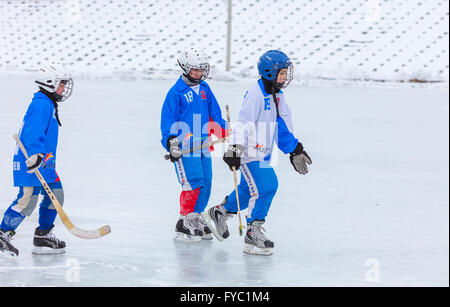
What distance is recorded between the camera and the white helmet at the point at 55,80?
14.7 feet

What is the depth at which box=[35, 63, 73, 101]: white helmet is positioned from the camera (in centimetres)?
448

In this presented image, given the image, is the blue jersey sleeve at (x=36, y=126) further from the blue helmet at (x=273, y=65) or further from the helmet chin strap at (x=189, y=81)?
the blue helmet at (x=273, y=65)

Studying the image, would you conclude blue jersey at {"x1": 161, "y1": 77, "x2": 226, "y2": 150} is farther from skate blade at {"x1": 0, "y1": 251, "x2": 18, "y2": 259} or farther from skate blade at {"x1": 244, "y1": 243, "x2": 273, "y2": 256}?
skate blade at {"x1": 0, "y1": 251, "x2": 18, "y2": 259}

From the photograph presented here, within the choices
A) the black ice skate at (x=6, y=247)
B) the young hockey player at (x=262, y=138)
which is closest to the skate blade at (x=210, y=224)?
the young hockey player at (x=262, y=138)

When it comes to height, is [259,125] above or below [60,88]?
below

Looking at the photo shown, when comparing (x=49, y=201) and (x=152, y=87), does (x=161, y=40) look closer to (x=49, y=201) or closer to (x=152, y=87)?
(x=152, y=87)

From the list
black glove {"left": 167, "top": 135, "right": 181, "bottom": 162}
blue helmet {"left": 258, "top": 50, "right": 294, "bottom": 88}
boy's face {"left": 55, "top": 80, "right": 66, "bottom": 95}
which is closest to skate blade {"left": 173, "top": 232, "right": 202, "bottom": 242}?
black glove {"left": 167, "top": 135, "right": 181, "bottom": 162}

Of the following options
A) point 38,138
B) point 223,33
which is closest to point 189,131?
point 38,138

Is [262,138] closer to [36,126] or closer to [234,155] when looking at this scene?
[234,155]

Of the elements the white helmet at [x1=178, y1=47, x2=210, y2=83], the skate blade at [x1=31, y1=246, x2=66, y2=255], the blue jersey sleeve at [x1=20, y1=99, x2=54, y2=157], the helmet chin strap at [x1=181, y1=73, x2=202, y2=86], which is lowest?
the skate blade at [x1=31, y1=246, x2=66, y2=255]

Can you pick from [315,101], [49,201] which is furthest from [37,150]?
[315,101]

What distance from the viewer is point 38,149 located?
4340 millimetres

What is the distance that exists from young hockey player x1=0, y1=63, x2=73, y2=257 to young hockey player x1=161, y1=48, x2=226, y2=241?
0.73 meters

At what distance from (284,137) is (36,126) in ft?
4.72
